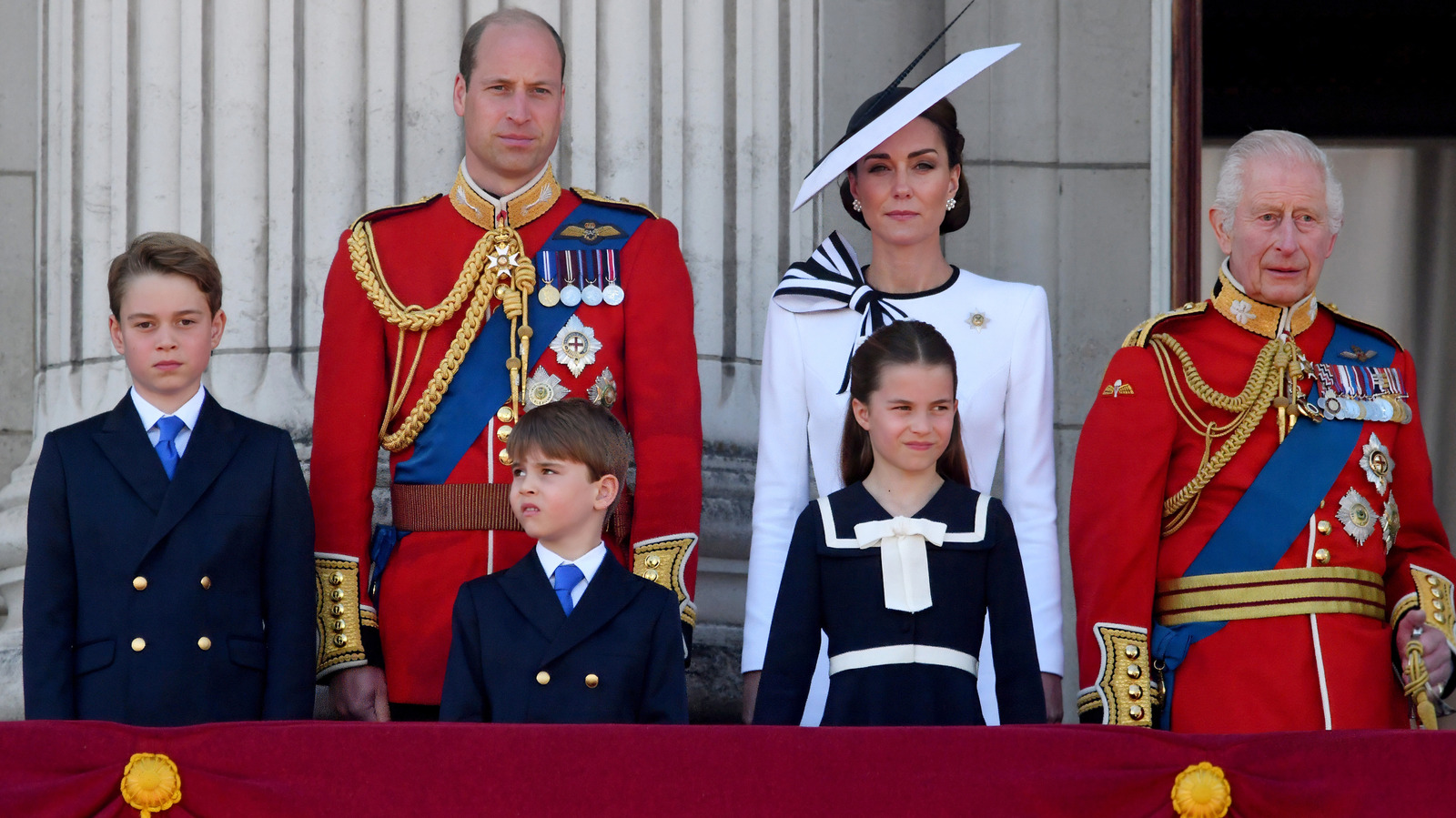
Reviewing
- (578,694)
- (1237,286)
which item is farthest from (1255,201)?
(578,694)

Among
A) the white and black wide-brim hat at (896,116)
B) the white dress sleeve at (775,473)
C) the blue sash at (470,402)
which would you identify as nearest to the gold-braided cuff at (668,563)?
the white dress sleeve at (775,473)

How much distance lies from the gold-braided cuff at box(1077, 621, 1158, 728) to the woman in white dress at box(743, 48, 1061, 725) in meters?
0.24

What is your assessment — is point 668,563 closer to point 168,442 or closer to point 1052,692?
point 1052,692

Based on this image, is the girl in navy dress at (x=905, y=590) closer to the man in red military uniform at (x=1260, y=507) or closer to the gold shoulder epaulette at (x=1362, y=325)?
the man in red military uniform at (x=1260, y=507)

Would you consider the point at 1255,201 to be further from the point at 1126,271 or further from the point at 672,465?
the point at 1126,271

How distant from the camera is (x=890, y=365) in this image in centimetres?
333

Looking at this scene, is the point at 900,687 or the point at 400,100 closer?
the point at 900,687

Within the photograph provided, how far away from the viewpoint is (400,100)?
4480 mm

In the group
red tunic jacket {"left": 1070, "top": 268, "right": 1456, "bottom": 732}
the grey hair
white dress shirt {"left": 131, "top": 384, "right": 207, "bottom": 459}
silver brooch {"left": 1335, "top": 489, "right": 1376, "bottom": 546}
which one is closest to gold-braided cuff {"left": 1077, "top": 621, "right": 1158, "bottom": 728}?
red tunic jacket {"left": 1070, "top": 268, "right": 1456, "bottom": 732}

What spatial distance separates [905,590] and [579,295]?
0.88 meters

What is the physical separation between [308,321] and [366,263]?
81cm

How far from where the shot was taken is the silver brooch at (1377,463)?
3.50 meters

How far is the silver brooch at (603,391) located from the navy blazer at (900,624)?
0.50 m

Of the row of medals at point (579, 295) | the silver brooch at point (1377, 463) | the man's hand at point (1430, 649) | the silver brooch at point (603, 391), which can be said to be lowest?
the man's hand at point (1430, 649)
